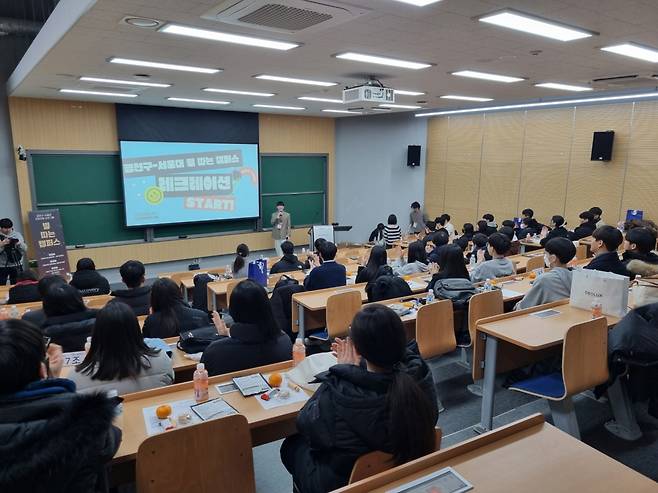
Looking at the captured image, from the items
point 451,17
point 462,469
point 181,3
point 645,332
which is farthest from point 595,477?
point 181,3

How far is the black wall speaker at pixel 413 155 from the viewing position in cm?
1212

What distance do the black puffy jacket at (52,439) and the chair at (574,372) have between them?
259 cm

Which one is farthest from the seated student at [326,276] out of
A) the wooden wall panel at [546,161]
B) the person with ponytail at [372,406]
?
the wooden wall panel at [546,161]

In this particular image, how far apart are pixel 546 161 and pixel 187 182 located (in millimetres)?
8164

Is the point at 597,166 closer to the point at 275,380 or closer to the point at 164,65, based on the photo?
the point at 164,65

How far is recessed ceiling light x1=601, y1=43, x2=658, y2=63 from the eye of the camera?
437 cm

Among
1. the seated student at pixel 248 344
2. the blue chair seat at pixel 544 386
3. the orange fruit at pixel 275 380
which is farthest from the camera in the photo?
the blue chair seat at pixel 544 386

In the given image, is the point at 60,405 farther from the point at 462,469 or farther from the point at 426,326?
the point at 426,326

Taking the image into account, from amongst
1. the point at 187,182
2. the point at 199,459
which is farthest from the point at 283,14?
the point at 187,182

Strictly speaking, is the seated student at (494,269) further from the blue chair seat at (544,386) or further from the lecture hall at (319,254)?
the blue chair seat at (544,386)

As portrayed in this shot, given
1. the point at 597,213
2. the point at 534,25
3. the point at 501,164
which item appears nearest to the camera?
the point at 534,25

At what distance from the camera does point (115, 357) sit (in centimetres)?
244

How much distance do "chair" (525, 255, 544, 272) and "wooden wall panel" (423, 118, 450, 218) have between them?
677 cm

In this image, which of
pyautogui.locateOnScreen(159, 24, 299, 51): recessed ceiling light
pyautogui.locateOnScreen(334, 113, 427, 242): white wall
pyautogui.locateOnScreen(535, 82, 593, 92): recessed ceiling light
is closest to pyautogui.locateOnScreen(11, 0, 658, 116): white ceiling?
pyautogui.locateOnScreen(159, 24, 299, 51): recessed ceiling light
